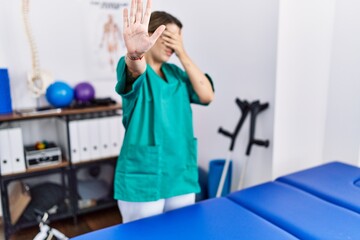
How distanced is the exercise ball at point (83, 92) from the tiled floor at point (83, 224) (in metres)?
0.92

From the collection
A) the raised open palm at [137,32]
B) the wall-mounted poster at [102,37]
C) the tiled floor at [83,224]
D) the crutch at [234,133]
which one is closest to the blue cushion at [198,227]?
the raised open palm at [137,32]

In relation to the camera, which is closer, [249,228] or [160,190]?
[249,228]

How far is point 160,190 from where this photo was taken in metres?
1.46

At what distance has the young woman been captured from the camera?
1.39 m

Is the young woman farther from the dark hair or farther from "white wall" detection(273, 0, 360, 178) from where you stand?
"white wall" detection(273, 0, 360, 178)

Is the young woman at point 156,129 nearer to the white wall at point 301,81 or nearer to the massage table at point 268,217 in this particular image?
the massage table at point 268,217

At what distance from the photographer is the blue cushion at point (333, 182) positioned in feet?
4.95

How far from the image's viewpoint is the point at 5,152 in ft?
7.39

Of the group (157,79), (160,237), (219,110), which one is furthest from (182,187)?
(219,110)

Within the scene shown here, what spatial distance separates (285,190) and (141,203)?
2.31ft

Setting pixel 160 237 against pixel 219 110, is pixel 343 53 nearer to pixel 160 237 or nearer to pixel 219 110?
pixel 219 110

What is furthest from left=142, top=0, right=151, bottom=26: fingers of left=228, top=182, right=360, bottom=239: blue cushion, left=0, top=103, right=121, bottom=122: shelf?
left=0, top=103, right=121, bottom=122: shelf

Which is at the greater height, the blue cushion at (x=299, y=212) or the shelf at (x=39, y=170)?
the blue cushion at (x=299, y=212)

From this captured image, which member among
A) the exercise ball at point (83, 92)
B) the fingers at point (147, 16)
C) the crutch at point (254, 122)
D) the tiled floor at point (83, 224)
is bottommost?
the tiled floor at point (83, 224)
